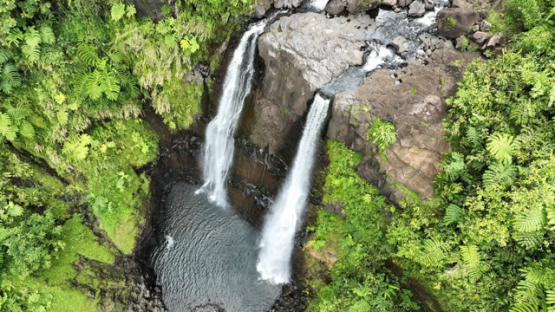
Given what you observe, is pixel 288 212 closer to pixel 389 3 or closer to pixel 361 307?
pixel 361 307

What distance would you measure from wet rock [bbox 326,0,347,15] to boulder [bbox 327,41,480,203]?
3429 millimetres

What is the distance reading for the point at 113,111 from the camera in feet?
35.0

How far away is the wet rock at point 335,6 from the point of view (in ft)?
35.1

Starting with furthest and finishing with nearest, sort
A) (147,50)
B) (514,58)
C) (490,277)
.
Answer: (147,50) < (514,58) < (490,277)

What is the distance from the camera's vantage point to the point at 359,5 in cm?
1070

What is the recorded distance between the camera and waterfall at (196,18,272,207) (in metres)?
10.4

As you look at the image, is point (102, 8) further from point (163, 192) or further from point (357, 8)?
point (357, 8)

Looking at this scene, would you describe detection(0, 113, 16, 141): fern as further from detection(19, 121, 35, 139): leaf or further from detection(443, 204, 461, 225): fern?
detection(443, 204, 461, 225): fern

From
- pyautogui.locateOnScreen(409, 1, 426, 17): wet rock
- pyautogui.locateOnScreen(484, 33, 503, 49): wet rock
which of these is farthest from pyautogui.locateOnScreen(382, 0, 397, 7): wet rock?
pyautogui.locateOnScreen(484, 33, 503, 49): wet rock

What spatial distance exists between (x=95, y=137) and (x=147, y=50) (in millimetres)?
3868

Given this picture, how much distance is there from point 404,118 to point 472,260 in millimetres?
3878

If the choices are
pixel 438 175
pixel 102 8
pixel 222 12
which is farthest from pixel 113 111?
pixel 438 175

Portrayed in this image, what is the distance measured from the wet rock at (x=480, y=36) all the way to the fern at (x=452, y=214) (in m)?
5.25

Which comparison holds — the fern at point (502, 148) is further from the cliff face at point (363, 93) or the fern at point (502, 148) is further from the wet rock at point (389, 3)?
the wet rock at point (389, 3)
